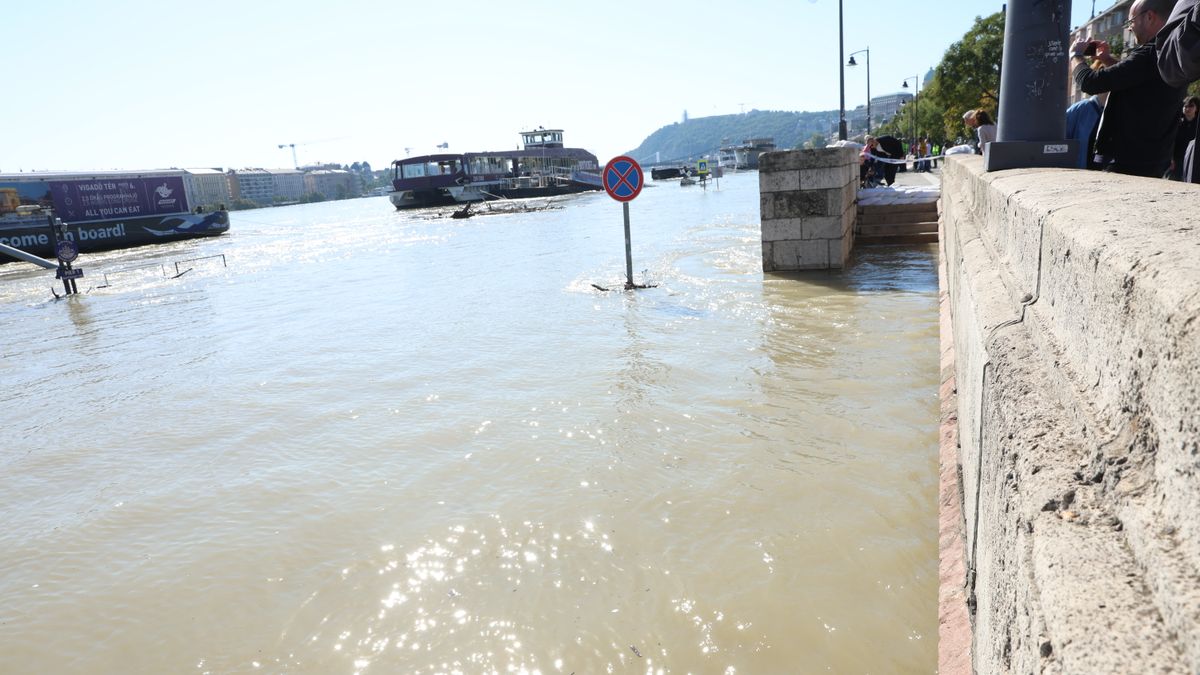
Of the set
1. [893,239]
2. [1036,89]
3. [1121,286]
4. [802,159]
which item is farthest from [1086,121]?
[893,239]

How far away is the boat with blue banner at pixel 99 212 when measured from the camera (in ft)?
105

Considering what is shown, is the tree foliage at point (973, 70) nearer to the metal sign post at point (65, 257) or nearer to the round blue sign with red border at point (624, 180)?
the round blue sign with red border at point (624, 180)

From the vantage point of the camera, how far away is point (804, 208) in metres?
9.98

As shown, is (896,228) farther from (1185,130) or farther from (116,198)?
(116,198)

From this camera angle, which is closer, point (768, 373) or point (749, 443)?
point (749, 443)

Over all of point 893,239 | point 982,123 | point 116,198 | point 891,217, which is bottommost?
→ point 893,239

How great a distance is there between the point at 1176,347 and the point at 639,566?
8.24ft

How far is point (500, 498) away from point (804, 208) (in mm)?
7533

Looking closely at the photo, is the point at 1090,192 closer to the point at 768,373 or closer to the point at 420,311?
the point at 768,373

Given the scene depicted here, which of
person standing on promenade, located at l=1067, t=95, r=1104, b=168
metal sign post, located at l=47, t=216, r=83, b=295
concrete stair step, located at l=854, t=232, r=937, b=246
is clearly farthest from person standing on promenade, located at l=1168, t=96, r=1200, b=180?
metal sign post, located at l=47, t=216, r=83, b=295

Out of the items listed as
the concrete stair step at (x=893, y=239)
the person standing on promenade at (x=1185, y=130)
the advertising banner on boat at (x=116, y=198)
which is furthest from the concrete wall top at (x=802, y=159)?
the advertising banner on boat at (x=116, y=198)

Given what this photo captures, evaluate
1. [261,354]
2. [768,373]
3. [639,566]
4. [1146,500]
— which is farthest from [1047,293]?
[261,354]

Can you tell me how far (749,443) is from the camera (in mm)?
4301

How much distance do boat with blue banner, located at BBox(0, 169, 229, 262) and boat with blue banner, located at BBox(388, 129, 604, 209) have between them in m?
21.0
